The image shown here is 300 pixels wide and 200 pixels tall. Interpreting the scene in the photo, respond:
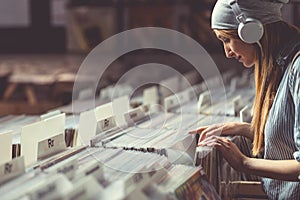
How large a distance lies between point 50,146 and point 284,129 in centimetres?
64

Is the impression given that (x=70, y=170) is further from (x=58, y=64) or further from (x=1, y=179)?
(x=58, y=64)

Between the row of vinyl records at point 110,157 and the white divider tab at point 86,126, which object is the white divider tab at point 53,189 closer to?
the row of vinyl records at point 110,157

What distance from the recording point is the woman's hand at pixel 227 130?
6.40 ft

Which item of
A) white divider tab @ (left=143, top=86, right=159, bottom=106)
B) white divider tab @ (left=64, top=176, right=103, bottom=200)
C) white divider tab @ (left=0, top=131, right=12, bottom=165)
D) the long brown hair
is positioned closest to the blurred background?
white divider tab @ (left=143, top=86, right=159, bottom=106)

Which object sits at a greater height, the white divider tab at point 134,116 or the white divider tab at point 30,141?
the white divider tab at point 30,141

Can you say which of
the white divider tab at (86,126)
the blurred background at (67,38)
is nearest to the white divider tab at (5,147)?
the white divider tab at (86,126)

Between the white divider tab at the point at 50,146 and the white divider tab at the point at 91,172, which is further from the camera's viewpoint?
the white divider tab at the point at 50,146

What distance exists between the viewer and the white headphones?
167 cm

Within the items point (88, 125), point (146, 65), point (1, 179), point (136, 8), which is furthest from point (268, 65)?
point (136, 8)

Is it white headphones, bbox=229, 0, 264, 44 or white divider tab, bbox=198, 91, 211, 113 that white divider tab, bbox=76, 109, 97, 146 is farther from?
white divider tab, bbox=198, 91, 211, 113

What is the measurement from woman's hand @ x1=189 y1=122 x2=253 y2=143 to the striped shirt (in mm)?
182

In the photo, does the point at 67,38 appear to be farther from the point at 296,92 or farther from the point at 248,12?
the point at 296,92

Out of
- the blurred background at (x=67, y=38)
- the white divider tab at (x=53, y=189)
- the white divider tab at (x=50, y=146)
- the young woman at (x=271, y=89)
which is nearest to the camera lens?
the white divider tab at (x=53, y=189)

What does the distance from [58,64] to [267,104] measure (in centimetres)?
375
